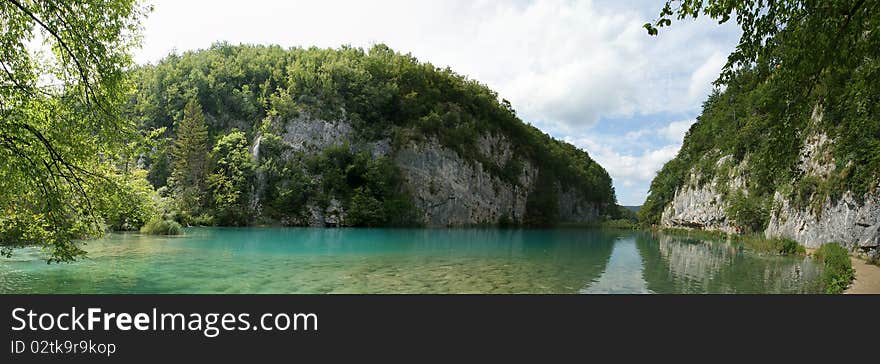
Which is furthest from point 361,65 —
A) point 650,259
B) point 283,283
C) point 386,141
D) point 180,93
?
point 283,283

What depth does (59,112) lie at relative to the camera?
9.67 metres

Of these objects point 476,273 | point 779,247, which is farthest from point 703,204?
point 476,273

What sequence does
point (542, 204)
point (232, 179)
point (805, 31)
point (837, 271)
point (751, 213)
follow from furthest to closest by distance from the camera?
1. point (542, 204)
2. point (232, 179)
3. point (751, 213)
4. point (837, 271)
5. point (805, 31)

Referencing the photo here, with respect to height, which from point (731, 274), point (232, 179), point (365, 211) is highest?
point (232, 179)

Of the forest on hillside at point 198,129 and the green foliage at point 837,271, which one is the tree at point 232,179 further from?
the green foliage at point 837,271

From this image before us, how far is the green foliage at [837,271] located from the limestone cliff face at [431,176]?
46067 mm

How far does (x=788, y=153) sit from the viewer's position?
30.8ft

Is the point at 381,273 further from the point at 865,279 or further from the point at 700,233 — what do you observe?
the point at 700,233

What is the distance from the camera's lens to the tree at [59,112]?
8906 mm

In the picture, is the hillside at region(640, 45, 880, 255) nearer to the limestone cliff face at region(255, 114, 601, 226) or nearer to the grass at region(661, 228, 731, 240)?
the grass at region(661, 228, 731, 240)

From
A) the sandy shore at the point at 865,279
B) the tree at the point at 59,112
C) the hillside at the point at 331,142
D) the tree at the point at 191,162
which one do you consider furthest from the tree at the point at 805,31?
the tree at the point at 191,162

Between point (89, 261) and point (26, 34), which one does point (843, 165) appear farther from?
point (89, 261)

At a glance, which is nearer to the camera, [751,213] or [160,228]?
[160,228]

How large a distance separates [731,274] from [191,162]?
2167 inches
